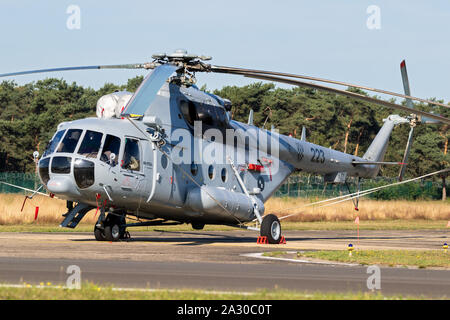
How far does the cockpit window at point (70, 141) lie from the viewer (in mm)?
19062

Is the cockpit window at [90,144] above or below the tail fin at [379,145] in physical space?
below

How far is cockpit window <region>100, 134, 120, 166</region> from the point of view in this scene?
19266 mm

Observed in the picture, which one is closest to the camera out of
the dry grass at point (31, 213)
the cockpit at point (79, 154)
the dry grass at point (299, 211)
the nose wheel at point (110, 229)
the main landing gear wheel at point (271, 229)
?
the cockpit at point (79, 154)

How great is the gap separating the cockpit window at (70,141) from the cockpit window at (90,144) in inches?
7.9

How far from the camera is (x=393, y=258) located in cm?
1647

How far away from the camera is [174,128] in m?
21.3

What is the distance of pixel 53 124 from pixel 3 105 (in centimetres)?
2714

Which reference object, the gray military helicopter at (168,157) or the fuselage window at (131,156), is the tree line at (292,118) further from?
the fuselage window at (131,156)

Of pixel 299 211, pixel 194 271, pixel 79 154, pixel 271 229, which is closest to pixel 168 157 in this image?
pixel 79 154

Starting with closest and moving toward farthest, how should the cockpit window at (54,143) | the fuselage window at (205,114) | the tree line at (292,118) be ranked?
the cockpit window at (54,143)
the fuselage window at (205,114)
the tree line at (292,118)

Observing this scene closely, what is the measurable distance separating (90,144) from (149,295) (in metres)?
10.6

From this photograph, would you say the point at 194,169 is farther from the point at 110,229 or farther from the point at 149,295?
the point at 149,295

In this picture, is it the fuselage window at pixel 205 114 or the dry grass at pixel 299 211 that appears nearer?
the fuselage window at pixel 205 114

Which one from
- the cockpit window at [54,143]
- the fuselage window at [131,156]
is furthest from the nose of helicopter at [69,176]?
the fuselage window at [131,156]
